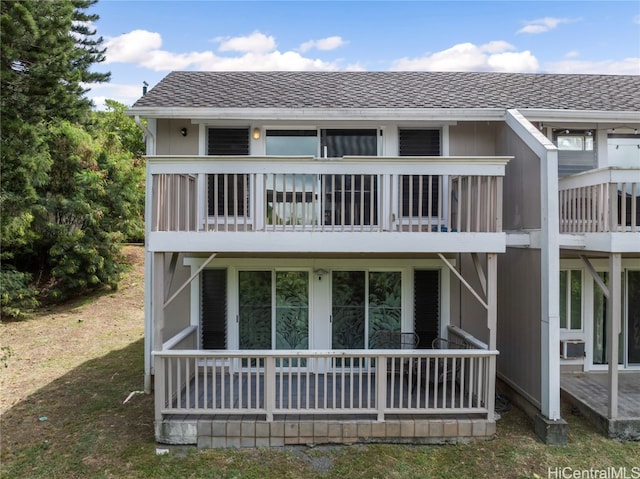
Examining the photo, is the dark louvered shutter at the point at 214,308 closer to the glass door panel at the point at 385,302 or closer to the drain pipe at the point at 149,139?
the drain pipe at the point at 149,139

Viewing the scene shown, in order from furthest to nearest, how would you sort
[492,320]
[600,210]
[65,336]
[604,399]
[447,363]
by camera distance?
1. [65,336]
2. [447,363]
3. [604,399]
4. [600,210]
5. [492,320]

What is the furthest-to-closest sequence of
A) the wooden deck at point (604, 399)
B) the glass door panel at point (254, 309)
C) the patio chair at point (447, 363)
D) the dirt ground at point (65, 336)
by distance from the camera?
the dirt ground at point (65, 336) → the glass door panel at point (254, 309) → the patio chair at point (447, 363) → the wooden deck at point (604, 399)

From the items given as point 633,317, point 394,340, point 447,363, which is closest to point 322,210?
point 394,340

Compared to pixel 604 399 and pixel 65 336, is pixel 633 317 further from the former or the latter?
pixel 65 336

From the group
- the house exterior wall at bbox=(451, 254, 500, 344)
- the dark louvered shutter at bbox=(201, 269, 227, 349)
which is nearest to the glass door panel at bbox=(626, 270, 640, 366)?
the house exterior wall at bbox=(451, 254, 500, 344)

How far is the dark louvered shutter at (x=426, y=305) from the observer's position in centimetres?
697

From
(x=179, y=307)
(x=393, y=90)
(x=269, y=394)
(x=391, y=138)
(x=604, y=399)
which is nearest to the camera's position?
(x=269, y=394)

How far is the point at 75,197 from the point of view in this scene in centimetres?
1250

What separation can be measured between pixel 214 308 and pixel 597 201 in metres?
6.48

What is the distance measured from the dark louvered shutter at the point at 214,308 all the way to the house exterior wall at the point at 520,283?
16.3ft

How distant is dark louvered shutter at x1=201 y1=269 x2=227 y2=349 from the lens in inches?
272

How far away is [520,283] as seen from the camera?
5.97m

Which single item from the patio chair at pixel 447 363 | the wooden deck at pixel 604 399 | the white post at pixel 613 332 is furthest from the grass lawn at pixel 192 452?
the patio chair at pixel 447 363

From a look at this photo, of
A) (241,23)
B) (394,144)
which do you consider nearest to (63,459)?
(394,144)
